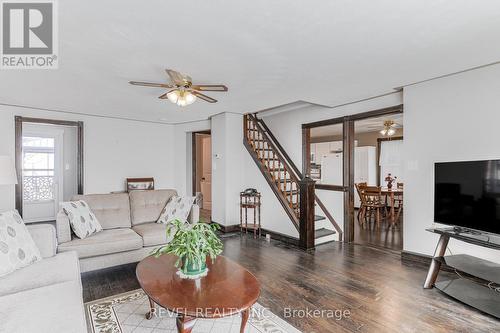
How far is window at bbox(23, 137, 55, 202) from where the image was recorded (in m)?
5.95

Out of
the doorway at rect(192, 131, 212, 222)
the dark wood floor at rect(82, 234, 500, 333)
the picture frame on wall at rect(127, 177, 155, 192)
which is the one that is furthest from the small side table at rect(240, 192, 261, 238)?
the doorway at rect(192, 131, 212, 222)

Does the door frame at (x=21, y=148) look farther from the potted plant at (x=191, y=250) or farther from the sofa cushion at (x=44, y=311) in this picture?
the potted plant at (x=191, y=250)

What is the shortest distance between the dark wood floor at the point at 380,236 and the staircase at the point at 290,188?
1.65 feet

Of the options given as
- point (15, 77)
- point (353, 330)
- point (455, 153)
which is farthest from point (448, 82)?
point (15, 77)

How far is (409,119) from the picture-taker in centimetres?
372

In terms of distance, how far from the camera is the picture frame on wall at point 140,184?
631cm

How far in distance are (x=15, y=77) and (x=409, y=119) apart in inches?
207

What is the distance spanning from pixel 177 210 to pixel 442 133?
372 cm

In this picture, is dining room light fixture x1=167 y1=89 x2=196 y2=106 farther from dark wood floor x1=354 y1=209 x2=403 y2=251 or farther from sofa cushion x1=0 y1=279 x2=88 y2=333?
dark wood floor x1=354 y1=209 x2=403 y2=251

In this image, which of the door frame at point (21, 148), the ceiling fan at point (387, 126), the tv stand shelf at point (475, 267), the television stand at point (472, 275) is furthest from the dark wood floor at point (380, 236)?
the door frame at point (21, 148)

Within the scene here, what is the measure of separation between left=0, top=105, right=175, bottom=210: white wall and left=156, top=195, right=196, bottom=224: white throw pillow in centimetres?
288

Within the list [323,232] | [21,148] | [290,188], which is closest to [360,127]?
[290,188]

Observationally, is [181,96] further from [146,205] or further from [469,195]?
[469,195]

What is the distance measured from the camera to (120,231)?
11.4 ft
